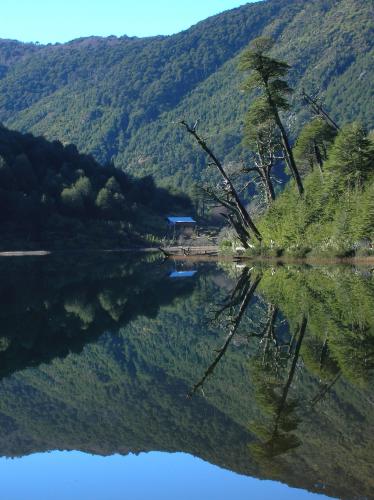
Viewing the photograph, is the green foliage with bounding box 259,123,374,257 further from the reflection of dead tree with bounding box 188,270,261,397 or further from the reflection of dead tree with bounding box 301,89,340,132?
the reflection of dead tree with bounding box 188,270,261,397

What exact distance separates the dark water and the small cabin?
84.1 m

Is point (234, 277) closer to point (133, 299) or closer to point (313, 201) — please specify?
point (133, 299)

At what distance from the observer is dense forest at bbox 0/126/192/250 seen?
8731cm

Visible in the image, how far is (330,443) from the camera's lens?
9273 millimetres

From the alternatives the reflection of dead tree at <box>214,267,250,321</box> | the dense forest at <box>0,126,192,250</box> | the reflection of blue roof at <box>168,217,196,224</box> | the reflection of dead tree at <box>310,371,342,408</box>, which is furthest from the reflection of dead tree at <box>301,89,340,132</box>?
the reflection of blue roof at <box>168,217,196,224</box>

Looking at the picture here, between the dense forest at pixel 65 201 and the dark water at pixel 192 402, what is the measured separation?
64422 millimetres

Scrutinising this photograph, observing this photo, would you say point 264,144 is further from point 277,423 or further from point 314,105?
point 277,423

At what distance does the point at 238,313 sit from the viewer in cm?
2269

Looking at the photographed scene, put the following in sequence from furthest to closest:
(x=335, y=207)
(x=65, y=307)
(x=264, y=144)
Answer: (x=264, y=144) < (x=335, y=207) < (x=65, y=307)

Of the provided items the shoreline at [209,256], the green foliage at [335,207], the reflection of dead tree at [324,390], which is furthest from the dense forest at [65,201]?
the reflection of dead tree at [324,390]

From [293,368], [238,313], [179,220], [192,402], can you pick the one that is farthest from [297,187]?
[179,220]

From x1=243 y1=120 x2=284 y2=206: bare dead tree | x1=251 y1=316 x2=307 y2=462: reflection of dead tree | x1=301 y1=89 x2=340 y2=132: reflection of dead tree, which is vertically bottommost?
x1=251 y1=316 x2=307 y2=462: reflection of dead tree

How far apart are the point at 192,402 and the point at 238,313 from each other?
35.7ft

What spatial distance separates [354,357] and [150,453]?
5592mm
